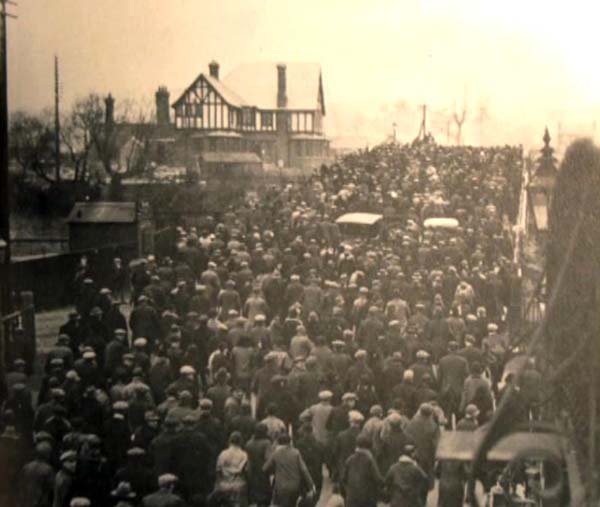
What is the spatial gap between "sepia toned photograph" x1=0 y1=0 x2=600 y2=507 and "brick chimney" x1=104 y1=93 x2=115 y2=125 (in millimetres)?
12

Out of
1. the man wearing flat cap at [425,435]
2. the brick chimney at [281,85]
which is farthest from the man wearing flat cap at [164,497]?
the brick chimney at [281,85]

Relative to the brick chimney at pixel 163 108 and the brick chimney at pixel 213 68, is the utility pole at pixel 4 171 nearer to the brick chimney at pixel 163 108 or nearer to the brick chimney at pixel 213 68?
the brick chimney at pixel 163 108

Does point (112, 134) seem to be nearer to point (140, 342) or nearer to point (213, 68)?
point (213, 68)

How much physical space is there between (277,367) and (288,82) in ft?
5.43

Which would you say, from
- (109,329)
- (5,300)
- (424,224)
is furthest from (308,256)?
(5,300)

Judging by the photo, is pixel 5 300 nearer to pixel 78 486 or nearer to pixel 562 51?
pixel 78 486

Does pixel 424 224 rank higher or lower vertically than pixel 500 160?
lower

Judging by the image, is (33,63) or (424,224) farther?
(424,224)

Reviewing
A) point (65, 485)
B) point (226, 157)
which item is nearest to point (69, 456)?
point (65, 485)

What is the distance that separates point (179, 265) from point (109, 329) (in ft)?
1.98

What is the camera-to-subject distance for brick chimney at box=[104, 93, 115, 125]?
18.7ft

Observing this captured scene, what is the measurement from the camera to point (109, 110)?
5730mm

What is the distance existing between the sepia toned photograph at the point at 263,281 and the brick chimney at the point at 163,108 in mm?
15

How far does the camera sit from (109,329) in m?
6.04
